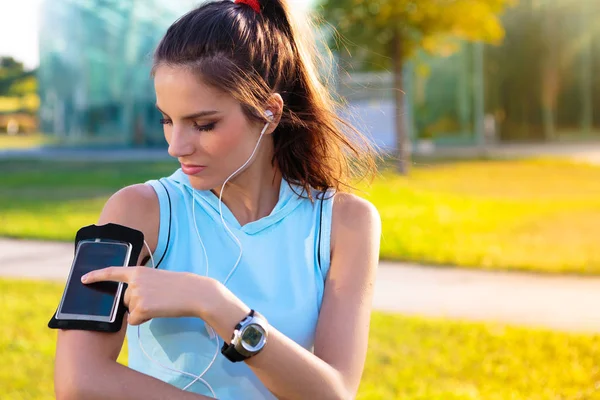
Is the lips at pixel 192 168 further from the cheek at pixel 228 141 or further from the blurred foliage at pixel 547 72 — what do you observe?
the blurred foliage at pixel 547 72

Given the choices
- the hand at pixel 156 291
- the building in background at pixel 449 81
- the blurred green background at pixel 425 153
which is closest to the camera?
the hand at pixel 156 291

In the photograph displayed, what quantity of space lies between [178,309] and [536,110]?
27.3 metres

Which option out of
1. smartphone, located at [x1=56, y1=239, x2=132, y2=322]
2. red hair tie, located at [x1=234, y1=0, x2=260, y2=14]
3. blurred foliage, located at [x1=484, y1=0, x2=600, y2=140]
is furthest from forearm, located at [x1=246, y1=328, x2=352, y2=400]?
blurred foliage, located at [x1=484, y1=0, x2=600, y2=140]

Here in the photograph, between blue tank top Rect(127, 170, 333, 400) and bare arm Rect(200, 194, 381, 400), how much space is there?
49 millimetres

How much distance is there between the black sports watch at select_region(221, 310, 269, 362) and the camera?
1.67 meters

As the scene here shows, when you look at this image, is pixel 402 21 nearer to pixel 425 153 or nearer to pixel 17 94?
pixel 425 153

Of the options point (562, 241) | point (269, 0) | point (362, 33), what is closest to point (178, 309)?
point (269, 0)

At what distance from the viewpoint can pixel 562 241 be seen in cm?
838

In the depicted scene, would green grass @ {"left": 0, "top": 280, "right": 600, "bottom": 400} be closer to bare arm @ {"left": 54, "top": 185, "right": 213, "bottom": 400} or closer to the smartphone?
bare arm @ {"left": 54, "top": 185, "right": 213, "bottom": 400}

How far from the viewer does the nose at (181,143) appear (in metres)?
1.94

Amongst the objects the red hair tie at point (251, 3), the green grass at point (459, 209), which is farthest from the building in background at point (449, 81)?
the red hair tie at point (251, 3)

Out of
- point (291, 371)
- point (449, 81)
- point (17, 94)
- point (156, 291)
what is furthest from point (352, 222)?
→ point (17, 94)

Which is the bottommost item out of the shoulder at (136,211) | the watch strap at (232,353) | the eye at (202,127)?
the watch strap at (232,353)

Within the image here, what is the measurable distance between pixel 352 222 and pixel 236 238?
0.32 m
